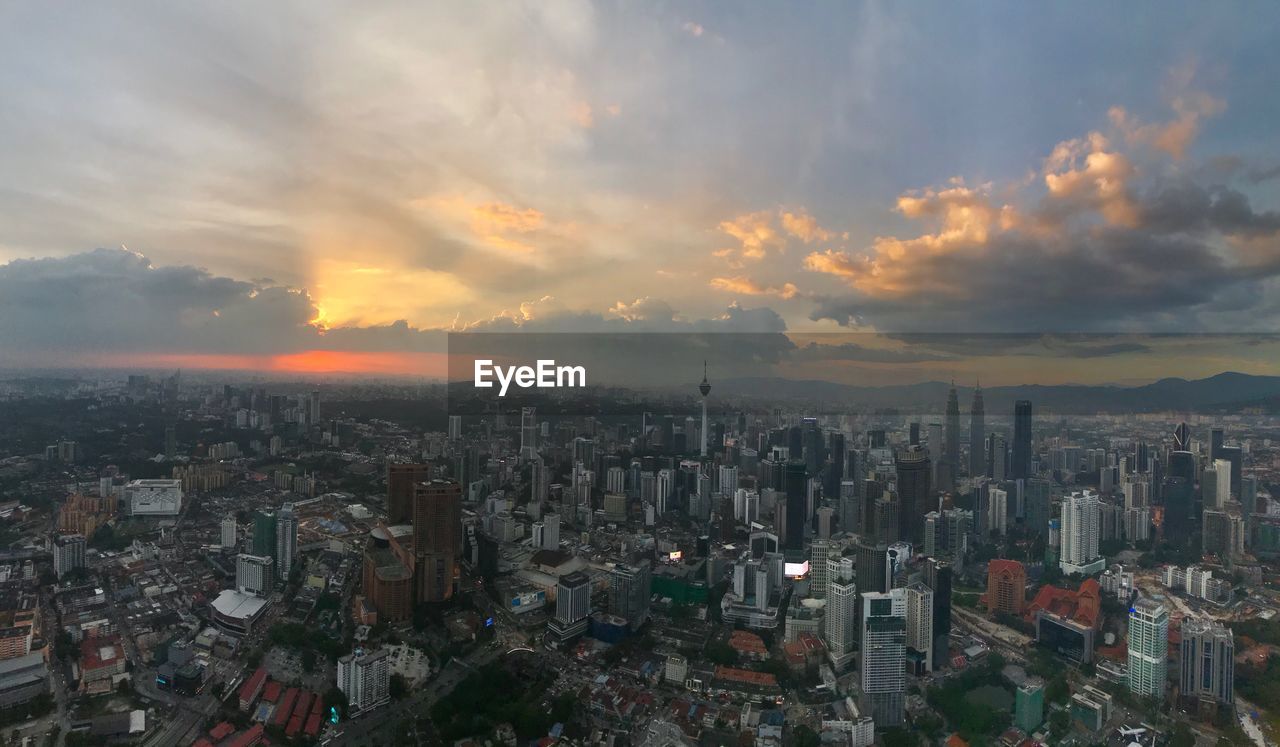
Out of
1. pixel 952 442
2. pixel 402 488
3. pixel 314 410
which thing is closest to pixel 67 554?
pixel 402 488

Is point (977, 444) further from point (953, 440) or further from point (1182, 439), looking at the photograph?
point (1182, 439)

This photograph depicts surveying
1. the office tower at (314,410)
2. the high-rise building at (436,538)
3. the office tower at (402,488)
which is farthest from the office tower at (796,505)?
the office tower at (314,410)

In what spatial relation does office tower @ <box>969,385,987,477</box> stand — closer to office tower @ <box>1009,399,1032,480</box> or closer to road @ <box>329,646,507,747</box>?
office tower @ <box>1009,399,1032,480</box>

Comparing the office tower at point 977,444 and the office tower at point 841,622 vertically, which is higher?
the office tower at point 977,444

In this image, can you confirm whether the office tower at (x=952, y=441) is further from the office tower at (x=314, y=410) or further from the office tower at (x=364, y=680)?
the office tower at (x=314, y=410)

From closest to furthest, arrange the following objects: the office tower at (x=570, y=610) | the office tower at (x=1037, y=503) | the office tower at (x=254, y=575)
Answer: the office tower at (x=570, y=610) < the office tower at (x=254, y=575) < the office tower at (x=1037, y=503)
